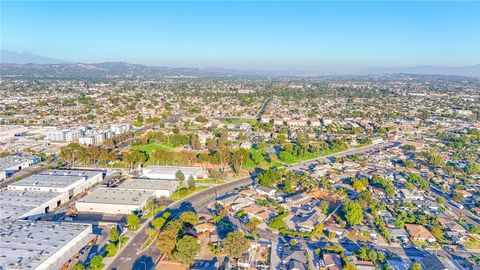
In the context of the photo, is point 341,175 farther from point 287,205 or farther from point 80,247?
point 80,247

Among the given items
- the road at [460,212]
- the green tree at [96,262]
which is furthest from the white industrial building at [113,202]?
the road at [460,212]

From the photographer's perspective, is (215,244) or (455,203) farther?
(455,203)

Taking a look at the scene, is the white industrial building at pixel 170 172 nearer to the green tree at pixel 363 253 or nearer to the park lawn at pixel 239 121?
the green tree at pixel 363 253

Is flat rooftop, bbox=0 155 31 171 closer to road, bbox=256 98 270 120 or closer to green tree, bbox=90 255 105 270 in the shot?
green tree, bbox=90 255 105 270

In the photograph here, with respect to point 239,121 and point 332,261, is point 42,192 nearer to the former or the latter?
point 332,261

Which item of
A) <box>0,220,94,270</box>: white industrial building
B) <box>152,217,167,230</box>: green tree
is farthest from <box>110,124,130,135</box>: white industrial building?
<box>152,217,167,230</box>: green tree

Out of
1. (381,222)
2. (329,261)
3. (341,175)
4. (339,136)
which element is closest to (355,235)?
(381,222)

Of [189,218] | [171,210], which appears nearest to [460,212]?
[189,218]
